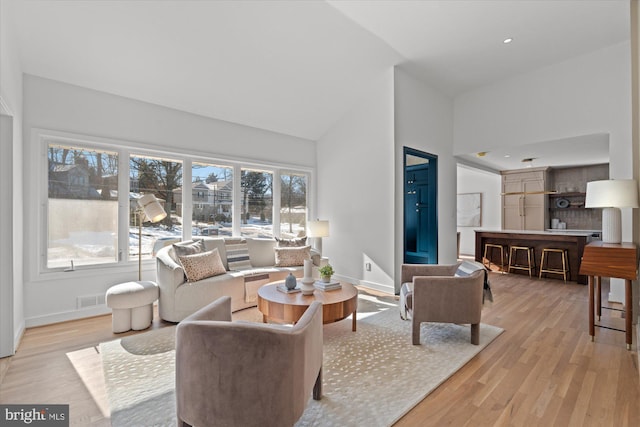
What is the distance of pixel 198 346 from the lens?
151 centimetres

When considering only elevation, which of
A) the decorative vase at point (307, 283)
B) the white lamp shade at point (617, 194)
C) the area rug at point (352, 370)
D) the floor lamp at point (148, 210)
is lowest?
the area rug at point (352, 370)

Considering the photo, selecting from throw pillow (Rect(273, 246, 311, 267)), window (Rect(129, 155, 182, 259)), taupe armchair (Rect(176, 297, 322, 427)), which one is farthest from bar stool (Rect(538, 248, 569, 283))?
window (Rect(129, 155, 182, 259))

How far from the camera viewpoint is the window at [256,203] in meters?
5.37

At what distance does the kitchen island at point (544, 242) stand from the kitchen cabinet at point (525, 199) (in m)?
2.00

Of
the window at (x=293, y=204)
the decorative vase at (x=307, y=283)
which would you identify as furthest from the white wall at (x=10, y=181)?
the window at (x=293, y=204)

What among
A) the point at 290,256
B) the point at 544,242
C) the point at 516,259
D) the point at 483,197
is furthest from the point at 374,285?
the point at 483,197

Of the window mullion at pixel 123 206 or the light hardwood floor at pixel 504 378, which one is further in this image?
the window mullion at pixel 123 206

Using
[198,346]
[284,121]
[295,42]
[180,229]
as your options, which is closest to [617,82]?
[295,42]

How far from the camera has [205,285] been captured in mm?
3623

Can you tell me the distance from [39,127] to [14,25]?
101 centimetres

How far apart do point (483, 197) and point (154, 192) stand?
890 centimetres

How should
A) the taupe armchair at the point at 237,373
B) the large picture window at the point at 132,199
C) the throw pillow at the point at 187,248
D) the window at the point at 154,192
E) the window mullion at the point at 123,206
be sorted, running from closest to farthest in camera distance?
the taupe armchair at the point at 237,373, the large picture window at the point at 132,199, the throw pillow at the point at 187,248, the window mullion at the point at 123,206, the window at the point at 154,192

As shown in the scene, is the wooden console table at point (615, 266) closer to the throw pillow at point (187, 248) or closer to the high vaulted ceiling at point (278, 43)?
the high vaulted ceiling at point (278, 43)

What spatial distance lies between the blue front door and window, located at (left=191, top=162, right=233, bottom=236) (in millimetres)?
3183
